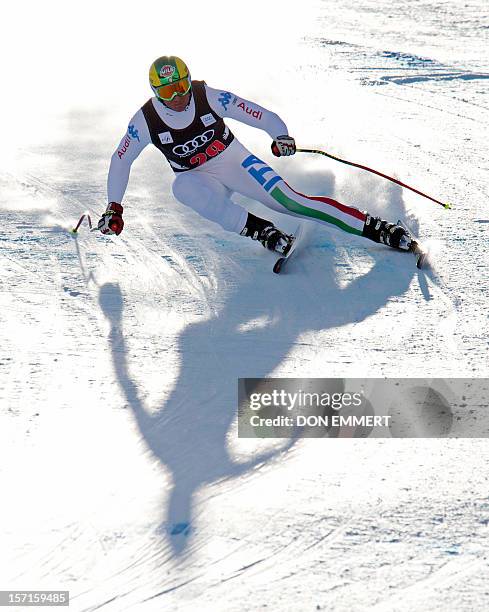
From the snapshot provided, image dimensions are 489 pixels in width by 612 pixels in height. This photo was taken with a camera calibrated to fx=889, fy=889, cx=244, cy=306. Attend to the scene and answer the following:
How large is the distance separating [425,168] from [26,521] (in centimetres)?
511

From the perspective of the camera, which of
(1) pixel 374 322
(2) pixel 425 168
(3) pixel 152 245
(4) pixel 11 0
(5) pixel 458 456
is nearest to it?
(5) pixel 458 456

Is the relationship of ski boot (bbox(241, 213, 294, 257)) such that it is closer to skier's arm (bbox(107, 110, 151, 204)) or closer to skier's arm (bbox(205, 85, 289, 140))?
skier's arm (bbox(205, 85, 289, 140))

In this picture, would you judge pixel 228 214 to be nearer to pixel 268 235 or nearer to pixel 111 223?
pixel 268 235

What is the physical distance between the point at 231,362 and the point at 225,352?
0.41 feet

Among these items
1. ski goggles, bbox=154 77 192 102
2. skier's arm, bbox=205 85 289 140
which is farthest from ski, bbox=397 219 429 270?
ski goggles, bbox=154 77 192 102

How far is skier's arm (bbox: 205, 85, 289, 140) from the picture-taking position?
6094 mm

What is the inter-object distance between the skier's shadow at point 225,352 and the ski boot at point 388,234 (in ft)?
0.26

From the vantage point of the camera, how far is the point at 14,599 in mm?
3217

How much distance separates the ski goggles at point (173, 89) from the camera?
5.71m

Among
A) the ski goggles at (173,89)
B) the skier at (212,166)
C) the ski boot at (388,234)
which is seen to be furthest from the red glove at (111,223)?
the ski boot at (388,234)

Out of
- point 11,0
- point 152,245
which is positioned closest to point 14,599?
point 152,245

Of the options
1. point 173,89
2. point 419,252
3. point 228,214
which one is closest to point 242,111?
point 173,89

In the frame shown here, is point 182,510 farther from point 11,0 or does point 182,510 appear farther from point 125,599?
point 11,0

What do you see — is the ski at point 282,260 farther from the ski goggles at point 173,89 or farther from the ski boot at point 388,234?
the ski goggles at point 173,89
